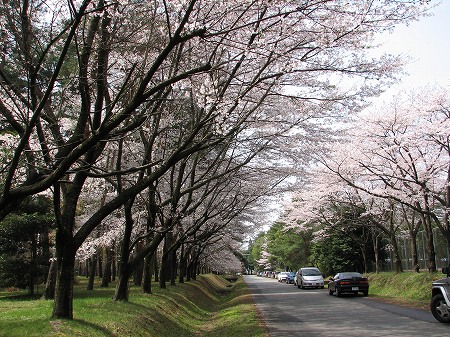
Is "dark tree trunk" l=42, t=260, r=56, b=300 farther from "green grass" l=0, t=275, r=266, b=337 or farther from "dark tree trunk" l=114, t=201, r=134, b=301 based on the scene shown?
"dark tree trunk" l=114, t=201, r=134, b=301

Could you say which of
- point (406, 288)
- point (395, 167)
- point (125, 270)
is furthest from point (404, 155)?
point (125, 270)

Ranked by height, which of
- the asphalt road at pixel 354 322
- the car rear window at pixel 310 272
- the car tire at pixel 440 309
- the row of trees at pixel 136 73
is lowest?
the asphalt road at pixel 354 322

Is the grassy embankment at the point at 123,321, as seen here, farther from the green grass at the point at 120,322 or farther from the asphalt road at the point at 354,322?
the asphalt road at the point at 354,322

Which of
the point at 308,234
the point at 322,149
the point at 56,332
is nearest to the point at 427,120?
the point at 322,149

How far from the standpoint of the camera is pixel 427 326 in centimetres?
1143

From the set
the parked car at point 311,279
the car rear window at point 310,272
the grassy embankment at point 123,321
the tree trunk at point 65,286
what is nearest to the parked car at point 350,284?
the grassy embankment at point 123,321

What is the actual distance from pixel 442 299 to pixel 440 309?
283 millimetres

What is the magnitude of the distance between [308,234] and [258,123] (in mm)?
42416

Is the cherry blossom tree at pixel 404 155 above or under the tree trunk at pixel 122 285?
above

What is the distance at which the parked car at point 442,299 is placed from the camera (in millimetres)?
11578

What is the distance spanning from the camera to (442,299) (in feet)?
39.6

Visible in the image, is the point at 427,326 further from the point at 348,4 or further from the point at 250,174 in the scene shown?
the point at 250,174

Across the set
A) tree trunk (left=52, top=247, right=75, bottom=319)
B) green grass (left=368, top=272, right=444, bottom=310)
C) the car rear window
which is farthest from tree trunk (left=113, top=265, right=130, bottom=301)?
the car rear window

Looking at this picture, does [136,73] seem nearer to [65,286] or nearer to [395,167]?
[65,286]
